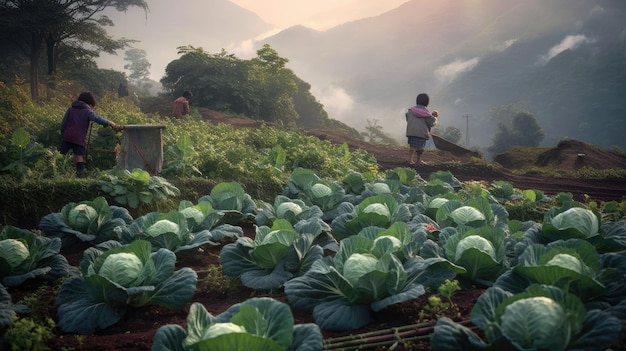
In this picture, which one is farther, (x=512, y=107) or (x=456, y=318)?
(x=512, y=107)

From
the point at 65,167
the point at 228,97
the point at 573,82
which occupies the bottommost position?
the point at 65,167

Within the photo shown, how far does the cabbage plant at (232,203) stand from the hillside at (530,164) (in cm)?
721

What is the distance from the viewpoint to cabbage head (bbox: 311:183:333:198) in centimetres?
621

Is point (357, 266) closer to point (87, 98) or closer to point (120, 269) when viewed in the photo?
point (120, 269)

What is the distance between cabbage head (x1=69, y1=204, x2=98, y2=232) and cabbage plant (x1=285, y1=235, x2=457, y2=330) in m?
2.93

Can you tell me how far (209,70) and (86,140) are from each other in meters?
24.9

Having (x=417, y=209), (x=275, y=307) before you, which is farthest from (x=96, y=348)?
(x=417, y=209)

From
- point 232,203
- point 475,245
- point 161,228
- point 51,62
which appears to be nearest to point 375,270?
point 475,245

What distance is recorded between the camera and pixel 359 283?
3027mm

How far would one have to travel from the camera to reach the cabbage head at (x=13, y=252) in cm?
381

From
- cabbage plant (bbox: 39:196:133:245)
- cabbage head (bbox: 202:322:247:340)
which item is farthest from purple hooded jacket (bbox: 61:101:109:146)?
cabbage head (bbox: 202:322:247:340)

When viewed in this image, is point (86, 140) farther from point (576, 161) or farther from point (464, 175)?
point (576, 161)

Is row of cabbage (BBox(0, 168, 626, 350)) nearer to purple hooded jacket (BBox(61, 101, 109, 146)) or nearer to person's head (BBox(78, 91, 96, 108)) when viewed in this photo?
purple hooded jacket (BBox(61, 101, 109, 146))

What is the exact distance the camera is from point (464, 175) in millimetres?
12938
